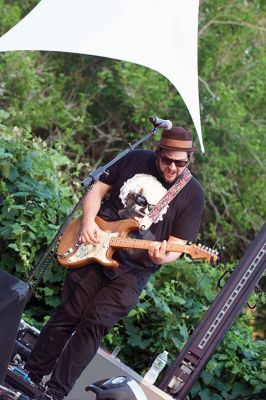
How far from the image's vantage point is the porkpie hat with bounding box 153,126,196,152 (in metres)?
4.75

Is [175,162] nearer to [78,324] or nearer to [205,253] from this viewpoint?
[205,253]

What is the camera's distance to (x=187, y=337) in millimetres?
5953

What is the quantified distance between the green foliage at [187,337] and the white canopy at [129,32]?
4.89ft

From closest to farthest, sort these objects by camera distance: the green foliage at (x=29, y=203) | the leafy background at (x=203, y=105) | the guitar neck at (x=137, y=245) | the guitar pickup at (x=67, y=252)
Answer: the guitar neck at (x=137, y=245) → the guitar pickup at (x=67, y=252) → the green foliage at (x=29, y=203) → the leafy background at (x=203, y=105)

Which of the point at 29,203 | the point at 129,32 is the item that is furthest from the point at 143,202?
A: the point at 29,203

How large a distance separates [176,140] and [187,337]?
169 cm

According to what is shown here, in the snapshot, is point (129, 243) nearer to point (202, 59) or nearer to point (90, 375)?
point (90, 375)

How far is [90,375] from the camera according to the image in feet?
16.8

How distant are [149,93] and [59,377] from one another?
708 cm

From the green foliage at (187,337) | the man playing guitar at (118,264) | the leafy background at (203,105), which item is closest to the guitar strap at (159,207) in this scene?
the man playing guitar at (118,264)

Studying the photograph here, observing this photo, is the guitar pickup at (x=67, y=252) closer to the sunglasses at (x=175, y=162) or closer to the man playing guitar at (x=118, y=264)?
the man playing guitar at (x=118, y=264)

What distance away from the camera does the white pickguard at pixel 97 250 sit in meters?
4.78

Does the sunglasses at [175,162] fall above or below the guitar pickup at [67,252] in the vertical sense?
above

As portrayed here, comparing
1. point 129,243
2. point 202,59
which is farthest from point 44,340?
point 202,59
